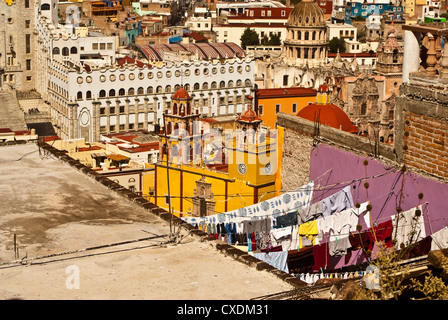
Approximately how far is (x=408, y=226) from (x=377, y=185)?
1.70 meters

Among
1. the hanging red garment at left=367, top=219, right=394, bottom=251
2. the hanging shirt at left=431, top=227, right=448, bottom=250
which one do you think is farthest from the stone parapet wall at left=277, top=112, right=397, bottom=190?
the hanging shirt at left=431, top=227, right=448, bottom=250

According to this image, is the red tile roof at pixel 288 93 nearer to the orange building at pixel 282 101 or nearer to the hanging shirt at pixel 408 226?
the orange building at pixel 282 101

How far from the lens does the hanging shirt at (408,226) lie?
20.5 meters

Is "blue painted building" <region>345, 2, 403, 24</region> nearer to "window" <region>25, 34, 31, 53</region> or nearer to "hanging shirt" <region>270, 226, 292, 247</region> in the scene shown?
"window" <region>25, 34, 31, 53</region>

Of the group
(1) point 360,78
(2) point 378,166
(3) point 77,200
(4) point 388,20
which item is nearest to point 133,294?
(3) point 77,200

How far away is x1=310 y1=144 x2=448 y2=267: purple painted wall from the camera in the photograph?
2028 cm

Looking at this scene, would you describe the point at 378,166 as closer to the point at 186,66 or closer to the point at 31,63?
the point at 186,66

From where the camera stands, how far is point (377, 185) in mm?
22219

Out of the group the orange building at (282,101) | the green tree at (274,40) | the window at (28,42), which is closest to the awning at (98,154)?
the orange building at (282,101)

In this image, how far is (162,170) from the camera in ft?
145

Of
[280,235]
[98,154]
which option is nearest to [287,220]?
[280,235]

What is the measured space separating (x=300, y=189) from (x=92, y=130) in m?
56.1

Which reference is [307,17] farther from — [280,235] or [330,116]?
[280,235]

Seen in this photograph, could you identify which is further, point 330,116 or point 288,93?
point 288,93
